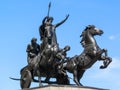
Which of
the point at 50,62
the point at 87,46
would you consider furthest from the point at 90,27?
the point at 50,62

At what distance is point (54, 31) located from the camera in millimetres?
21391

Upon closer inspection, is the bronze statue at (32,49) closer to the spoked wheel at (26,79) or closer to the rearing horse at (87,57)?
the spoked wheel at (26,79)

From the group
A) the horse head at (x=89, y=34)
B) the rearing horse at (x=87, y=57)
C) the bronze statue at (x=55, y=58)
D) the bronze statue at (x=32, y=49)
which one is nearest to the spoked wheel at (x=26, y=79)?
the bronze statue at (x=55, y=58)

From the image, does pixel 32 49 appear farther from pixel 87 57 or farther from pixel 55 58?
pixel 87 57

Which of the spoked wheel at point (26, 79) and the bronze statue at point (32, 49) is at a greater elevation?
the bronze statue at point (32, 49)

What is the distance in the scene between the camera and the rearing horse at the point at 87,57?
2036cm

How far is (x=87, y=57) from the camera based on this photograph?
20.6 m

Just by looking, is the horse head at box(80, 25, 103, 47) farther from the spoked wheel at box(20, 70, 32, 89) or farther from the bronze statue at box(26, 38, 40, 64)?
the spoked wheel at box(20, 70, 32, 89)

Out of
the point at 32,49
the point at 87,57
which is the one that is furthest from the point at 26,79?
the point at 87,57

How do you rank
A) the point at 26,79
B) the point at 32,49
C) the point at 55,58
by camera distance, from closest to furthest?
the point at 55,58, the point at 26,79, the point at 32,49

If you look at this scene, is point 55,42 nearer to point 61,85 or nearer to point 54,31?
point 54,31

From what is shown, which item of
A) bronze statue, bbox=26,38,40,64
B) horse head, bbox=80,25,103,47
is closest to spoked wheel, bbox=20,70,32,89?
bronze statue, bbox=26,38,40,64

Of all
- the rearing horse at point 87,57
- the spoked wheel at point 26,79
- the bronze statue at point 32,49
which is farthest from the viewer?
the bronze statue at point 32,49

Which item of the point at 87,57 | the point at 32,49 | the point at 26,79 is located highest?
the point at 32,49
